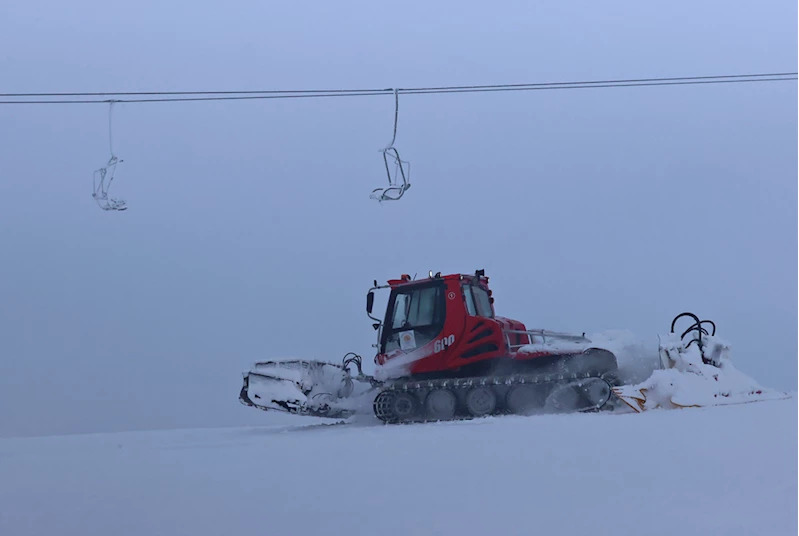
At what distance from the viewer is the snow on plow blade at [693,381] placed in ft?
37.0

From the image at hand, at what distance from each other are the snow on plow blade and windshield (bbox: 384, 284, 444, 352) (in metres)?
2.84

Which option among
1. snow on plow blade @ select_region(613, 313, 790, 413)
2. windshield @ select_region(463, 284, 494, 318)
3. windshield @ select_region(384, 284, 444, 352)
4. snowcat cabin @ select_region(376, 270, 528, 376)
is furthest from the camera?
windshield @ select_region(463, 284, 494, 318)

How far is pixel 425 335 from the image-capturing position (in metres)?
12.4

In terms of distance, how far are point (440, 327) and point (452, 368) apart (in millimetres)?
638

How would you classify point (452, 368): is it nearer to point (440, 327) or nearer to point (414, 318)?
point (440, 327)

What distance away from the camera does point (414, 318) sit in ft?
41.1

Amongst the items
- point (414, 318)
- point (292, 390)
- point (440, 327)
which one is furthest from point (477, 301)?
point (292, 390)

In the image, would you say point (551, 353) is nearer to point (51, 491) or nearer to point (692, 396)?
point (692, 396)

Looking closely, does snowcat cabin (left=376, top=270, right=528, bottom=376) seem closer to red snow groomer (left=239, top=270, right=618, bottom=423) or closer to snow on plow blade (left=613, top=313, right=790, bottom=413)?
red snow groomer (left=239, top=270, right=618, bottom=423)

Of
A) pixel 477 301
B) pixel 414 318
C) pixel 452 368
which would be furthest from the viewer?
pixel 477 301

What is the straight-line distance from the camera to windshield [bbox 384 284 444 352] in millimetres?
12375

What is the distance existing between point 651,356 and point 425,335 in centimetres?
335

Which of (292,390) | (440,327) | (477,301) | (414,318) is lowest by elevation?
(292,390)

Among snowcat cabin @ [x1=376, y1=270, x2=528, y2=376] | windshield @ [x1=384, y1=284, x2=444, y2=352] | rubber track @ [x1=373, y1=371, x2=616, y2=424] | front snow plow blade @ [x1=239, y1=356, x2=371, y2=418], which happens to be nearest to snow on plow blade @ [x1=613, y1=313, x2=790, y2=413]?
rubber track @ [x1=373, y1=371, x2=616, y2=424]
